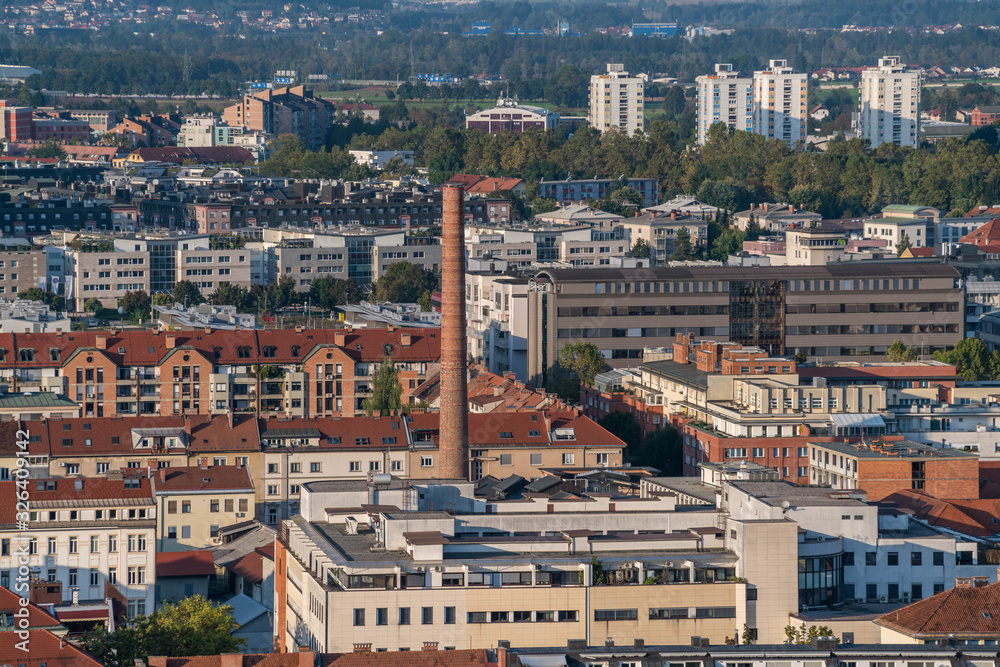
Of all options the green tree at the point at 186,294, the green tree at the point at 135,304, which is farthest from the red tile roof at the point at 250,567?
the green tree at the point at 186,294

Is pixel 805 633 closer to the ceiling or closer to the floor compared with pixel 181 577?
closer to the ceiling

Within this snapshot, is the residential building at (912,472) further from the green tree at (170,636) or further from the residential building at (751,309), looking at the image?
the residential building at (751,309)

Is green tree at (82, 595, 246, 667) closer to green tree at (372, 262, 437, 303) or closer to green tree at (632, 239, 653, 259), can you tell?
green tree at (372, 262, 437, 303)

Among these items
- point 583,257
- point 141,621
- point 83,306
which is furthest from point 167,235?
point 141,621

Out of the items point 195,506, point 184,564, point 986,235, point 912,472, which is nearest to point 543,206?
point 986,235

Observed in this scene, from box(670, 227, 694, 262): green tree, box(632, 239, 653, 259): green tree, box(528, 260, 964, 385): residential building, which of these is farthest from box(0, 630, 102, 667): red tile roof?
box(670, 227, 694, 262): green tree

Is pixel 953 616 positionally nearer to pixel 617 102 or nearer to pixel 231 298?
pixel 231 298
